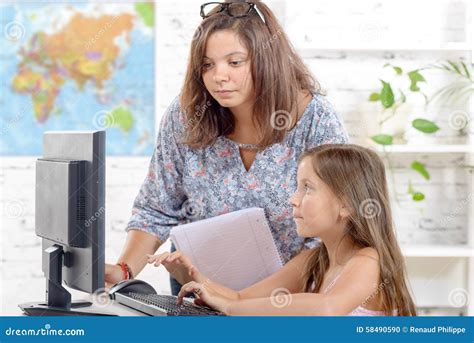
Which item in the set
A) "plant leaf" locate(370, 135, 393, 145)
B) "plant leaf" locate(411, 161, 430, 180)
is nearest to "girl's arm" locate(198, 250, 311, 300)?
"plant leaf" locate(370, 135, 393, 145)

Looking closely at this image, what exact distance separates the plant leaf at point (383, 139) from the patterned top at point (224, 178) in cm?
138

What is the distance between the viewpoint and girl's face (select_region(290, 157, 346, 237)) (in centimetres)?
145

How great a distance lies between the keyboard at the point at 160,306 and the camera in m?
1.39

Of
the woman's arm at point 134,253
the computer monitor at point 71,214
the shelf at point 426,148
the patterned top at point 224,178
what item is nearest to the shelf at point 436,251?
the shelf at point 426,148

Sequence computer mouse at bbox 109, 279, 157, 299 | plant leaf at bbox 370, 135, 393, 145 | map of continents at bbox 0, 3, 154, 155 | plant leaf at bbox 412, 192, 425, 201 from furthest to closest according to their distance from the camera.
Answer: map of continents at bbox 0, 3, 154, 155
plant leaf at bbox 412, 192, 425, 201
plant leaf at bbox 370, 135, 393, 145
computer mouse at bbox 109, 279, 157, 299

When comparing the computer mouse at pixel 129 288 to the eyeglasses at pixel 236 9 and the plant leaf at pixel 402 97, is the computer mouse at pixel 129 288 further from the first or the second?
the plant leaf at pixel 402 97

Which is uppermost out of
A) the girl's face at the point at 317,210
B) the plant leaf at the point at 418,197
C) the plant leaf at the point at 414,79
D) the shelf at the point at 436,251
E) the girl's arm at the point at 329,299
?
the plant leaf at the point at 414,79

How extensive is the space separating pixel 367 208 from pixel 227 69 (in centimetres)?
45

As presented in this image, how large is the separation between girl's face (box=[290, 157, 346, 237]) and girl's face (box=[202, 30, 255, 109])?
306 millimetres

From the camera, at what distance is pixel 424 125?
3.27 m

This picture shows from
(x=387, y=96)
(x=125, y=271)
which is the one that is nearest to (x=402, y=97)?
(x=387, y=96)

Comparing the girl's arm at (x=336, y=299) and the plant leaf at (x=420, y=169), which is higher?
the girl's arm at (x=336, y=299)

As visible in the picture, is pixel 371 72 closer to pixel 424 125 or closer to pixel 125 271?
pixel 424 125

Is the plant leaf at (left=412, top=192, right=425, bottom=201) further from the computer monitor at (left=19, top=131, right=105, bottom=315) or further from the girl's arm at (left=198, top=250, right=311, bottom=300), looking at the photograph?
the computer monitor at (left=19, top=131, right=105, bottom=315)
